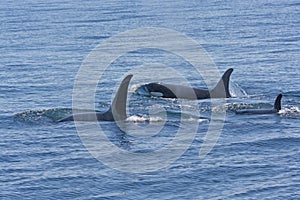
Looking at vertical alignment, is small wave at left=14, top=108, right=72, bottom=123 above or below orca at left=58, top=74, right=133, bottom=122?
below

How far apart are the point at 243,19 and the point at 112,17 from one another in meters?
10.3

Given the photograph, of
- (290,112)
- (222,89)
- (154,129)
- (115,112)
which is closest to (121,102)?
(115,112)

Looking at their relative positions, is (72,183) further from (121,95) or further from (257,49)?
(257,49)

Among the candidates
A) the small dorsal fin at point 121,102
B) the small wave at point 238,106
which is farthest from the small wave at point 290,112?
the small dorsal fin at point 121,102

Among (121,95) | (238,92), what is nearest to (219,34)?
(238,92)

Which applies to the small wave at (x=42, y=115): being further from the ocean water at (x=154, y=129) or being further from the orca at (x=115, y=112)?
the orca at (x=115, y=112)

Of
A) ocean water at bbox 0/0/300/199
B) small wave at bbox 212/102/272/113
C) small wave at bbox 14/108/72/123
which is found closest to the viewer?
ocean water at bbox 0/0/300/199

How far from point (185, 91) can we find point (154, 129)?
21.1 ft

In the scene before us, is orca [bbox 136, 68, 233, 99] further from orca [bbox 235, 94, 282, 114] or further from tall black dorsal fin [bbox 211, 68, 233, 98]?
orca [bbox 235, 94, 282, 114]

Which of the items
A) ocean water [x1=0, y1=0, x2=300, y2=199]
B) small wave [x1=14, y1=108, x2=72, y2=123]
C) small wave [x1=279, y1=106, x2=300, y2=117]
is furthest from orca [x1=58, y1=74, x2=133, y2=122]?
small wave [x1=279, y1=106, x2=300, y2=117]

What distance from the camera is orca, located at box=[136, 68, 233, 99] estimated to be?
30.6m

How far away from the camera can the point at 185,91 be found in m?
31.0

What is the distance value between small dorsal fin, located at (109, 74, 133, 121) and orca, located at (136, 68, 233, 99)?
16.9 feet

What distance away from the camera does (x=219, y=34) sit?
51688mm
